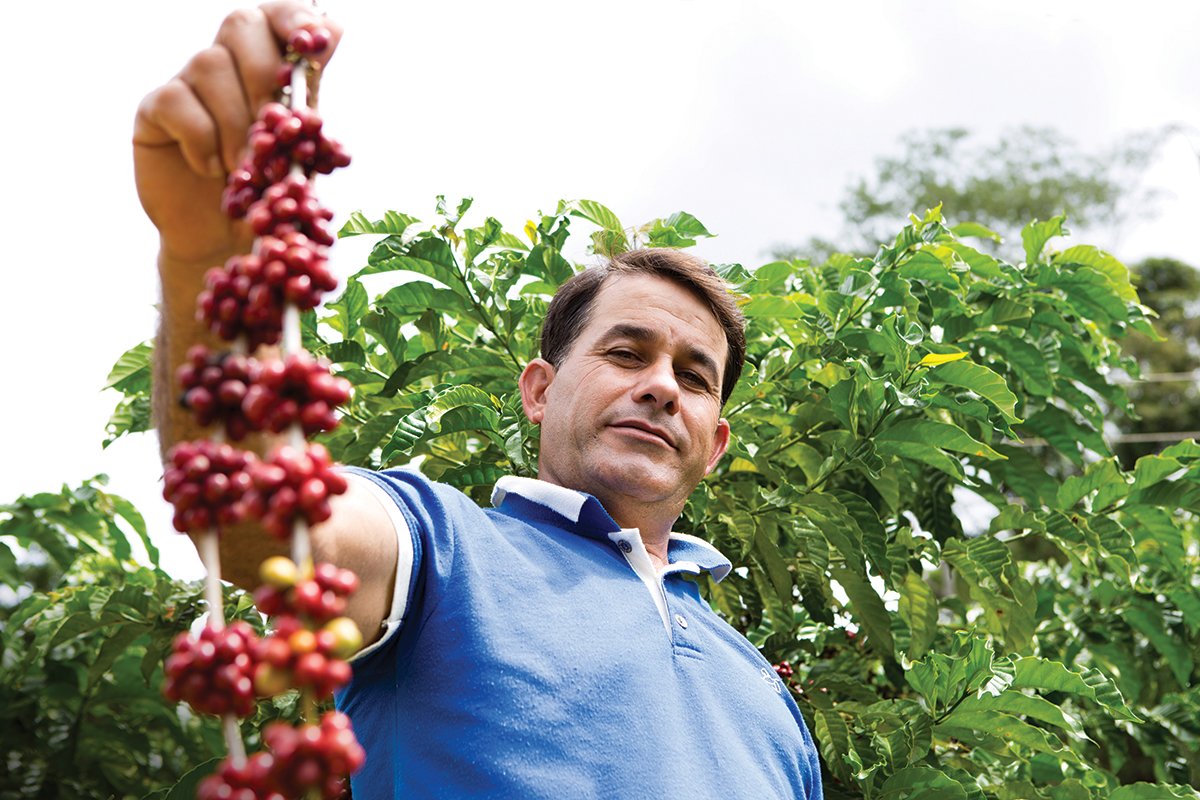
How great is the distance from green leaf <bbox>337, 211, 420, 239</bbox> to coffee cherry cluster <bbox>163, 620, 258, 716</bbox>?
1308mm

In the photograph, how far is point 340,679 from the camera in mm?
549

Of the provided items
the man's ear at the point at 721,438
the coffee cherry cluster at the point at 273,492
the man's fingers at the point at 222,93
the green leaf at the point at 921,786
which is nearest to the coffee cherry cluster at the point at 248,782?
the coffee cherry cluster at the point at 273,492

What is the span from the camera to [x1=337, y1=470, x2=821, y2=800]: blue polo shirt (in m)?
1.12

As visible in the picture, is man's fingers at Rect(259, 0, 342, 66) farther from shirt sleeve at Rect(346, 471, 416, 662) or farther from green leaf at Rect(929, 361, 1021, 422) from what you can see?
green leaf at Rect(929, 361, 1021, 422)

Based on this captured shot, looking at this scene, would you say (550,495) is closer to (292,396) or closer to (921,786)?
(921,786)

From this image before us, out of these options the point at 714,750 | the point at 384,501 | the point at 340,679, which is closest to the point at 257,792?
the point at 340,679

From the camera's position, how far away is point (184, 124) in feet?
2.62

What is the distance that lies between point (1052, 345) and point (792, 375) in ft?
1.79

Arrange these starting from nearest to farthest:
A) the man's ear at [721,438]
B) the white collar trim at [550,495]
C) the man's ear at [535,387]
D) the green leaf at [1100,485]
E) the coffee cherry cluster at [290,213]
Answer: the coffee cherry cluster at [290,213], the white collar trim at [550,495], the man's ear at [535,387], the man's ear at [721,438], the green leaf at [1100,485]

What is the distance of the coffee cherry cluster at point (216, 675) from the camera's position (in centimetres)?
58

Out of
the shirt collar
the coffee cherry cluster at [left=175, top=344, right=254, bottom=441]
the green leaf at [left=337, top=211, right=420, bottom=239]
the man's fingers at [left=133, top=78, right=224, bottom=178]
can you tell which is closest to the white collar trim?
the shirt collar

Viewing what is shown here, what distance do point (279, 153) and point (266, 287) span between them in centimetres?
11

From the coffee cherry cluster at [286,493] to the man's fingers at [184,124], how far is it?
322mm

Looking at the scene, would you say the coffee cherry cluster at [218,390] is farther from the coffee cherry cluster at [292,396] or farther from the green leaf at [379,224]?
the green leaf at [379,224]
